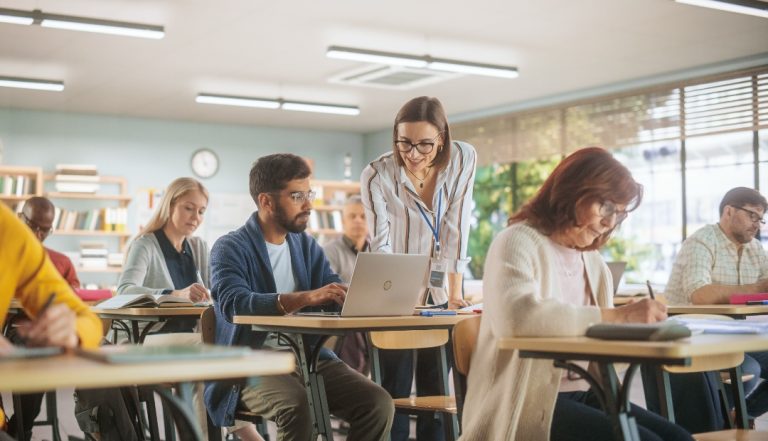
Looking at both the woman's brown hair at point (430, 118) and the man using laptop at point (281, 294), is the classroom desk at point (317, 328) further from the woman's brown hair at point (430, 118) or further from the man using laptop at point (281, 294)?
the woman's brown hair at point (430, 118)

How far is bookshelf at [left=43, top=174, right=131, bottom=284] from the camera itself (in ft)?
33.4

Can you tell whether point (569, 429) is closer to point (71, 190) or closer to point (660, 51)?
point (660, 51)

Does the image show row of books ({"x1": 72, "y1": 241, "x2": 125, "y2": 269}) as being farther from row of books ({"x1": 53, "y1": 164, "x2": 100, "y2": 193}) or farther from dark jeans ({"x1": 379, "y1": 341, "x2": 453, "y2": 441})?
dark jeans ({"x1": 379, "y1": 341, "x2": 453, "y2": 441})

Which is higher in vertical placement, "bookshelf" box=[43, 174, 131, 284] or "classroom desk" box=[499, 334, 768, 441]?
"bookshelf" box=[43, 174, 131, 284]

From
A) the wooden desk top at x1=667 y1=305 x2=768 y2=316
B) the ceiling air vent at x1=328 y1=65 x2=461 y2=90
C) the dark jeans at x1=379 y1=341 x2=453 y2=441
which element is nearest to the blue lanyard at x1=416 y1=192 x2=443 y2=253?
the dark jeans at x1=379 y1=341 x2=453 y2=441

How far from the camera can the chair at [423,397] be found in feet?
9.88

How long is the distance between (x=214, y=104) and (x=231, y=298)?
25.0ft

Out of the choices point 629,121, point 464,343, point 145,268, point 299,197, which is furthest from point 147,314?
point 629,121

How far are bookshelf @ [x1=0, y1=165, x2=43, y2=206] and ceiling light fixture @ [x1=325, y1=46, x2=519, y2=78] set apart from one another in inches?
165

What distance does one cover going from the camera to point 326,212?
1149 centimetres

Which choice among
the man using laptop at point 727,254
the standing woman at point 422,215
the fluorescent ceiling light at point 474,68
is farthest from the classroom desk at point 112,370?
the fluorescent ceiling light at point 474,68

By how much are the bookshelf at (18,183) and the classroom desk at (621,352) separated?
28.9 ft

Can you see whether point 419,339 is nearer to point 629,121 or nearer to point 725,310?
point 725,310

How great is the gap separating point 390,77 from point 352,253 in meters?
2.90
